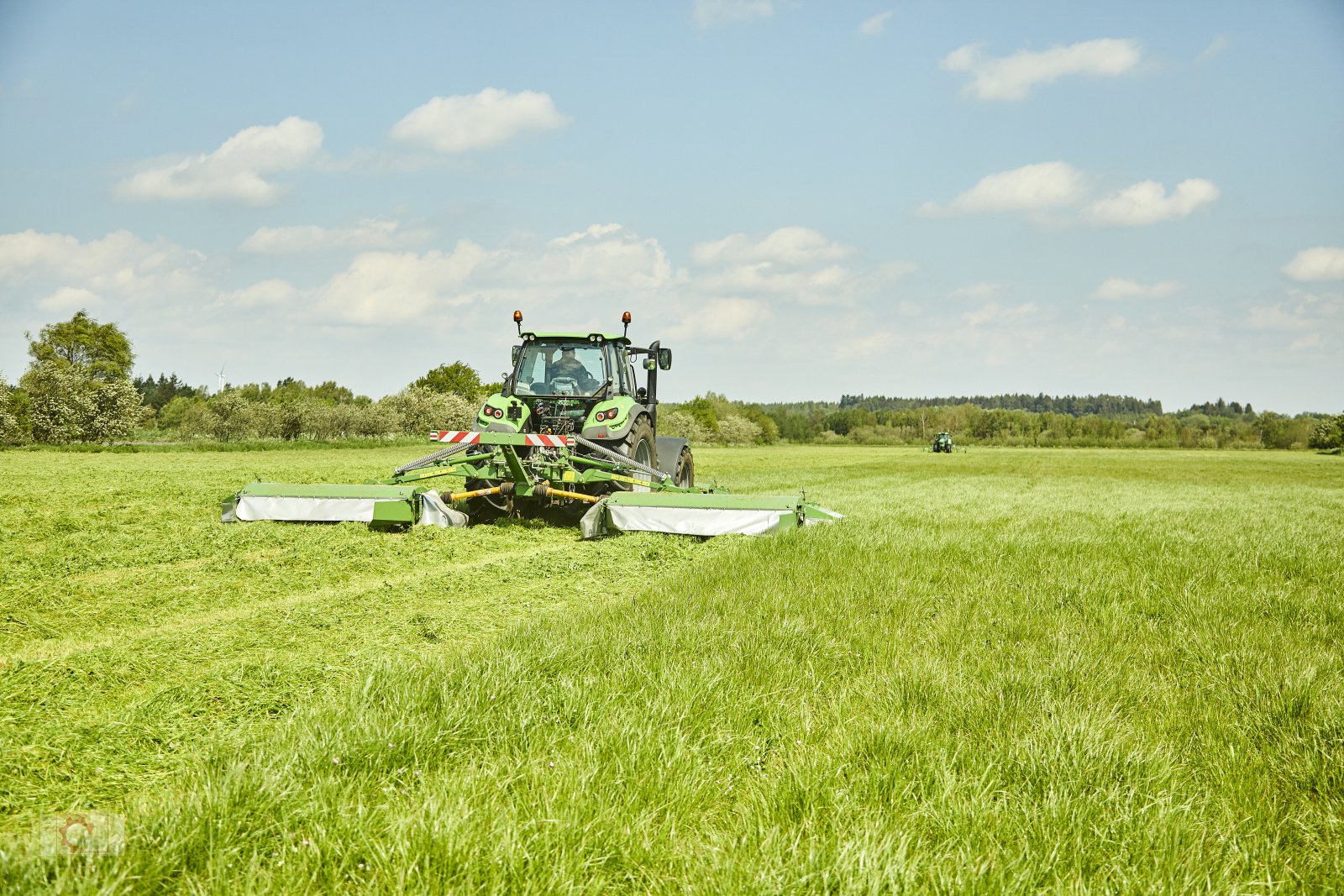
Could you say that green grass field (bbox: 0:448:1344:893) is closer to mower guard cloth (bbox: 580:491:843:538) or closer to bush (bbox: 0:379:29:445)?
mower guard cloth (bbox: 580:491:843:538)

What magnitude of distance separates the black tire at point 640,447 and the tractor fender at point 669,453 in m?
0.13

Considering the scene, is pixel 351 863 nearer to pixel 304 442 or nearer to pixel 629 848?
pixel 629 848

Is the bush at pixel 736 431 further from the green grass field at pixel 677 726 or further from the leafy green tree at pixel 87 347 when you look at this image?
the green grass field at pixel 677 726

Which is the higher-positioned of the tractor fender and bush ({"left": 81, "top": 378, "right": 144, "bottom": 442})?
bush ({"left": 81, "top": 378, "right": 144, "bottom": 442})

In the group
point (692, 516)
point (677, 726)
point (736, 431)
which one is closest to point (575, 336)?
point (692, 516)

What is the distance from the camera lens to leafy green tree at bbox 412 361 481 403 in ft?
203

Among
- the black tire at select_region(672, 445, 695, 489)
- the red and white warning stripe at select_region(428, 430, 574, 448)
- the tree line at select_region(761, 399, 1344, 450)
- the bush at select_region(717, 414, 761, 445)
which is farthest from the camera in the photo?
the tree line at select_region(761, 399, 1344, 450)

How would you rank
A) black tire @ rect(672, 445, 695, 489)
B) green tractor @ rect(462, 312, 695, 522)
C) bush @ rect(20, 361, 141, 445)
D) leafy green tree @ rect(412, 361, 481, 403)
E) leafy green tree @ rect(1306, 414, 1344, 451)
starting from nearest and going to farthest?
green tractor @ rect(462, 312, 695, 522), black tire @ rect(672, 445, 695, 489), bush @ rect(20, 361, 141, 445), leafy green tree @ rect(412, 361, 481, 403), leafy green tree @ rect(1306, 414, 1344, 451)

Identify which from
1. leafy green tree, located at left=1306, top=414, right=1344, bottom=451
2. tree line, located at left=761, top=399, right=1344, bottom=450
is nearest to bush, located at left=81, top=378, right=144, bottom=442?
tree line, located at left=761, top=399, right=1344, bottom=450

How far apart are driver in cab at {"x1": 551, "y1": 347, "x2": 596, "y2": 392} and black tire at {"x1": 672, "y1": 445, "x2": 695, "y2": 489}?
6.00 ft

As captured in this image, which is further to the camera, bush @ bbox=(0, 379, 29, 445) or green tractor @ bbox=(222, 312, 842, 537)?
bush @ bbox=(0, 379, 29, 445)

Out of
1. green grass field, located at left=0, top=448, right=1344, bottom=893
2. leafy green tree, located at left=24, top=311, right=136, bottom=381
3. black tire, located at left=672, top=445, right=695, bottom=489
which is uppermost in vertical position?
leafy green tree, located at left=24, top=311, right=136, bottom=381

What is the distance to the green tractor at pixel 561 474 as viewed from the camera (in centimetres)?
858

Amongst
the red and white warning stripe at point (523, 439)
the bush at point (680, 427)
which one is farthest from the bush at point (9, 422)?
the red and white warning stripe at point (523, 439)
